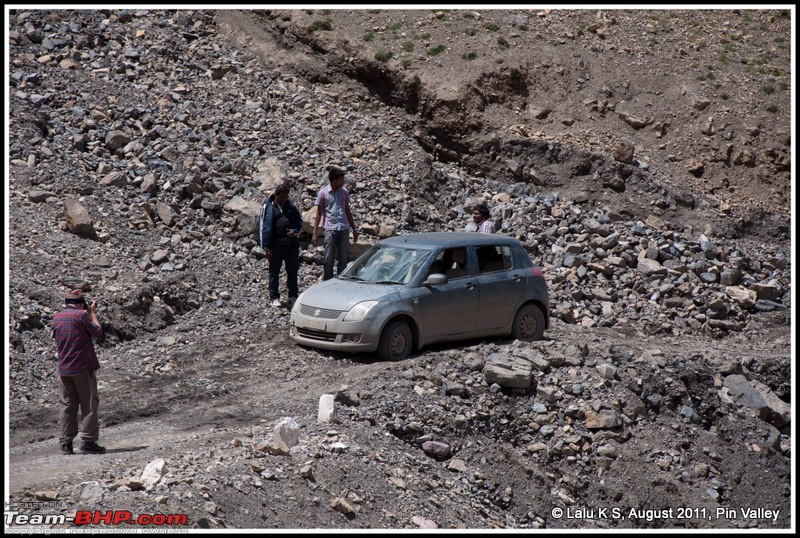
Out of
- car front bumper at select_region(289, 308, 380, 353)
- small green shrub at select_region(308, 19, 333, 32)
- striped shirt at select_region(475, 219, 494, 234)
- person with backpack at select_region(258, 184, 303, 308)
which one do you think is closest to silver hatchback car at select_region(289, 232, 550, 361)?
car front bumper at select_region(289, 308, 380, 353)

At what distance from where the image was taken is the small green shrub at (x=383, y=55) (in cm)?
2178

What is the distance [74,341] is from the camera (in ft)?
28.1

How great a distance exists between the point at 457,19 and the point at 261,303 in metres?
12.0

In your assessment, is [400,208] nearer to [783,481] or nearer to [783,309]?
[783,309]

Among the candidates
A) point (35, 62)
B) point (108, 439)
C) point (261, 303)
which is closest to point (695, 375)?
point (261, 303)

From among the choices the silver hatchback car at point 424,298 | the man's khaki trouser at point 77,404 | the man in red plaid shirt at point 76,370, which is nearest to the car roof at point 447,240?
the silver hatchback car at point 424,298

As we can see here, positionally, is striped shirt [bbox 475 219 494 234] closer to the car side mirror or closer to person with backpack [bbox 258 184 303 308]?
the car side mirror

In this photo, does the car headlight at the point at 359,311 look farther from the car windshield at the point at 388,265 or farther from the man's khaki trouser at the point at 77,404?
the man's khaki trouser at the point at 77,404

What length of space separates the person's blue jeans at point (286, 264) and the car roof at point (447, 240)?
1.86 m

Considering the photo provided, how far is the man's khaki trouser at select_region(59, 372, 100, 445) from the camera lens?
8.65 meters

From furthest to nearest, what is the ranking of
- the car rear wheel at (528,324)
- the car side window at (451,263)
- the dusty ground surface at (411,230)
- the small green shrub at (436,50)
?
the small green shrub at (436,50), the car rear wheel at (528,324), the car side window at (451,263), the dusty ground surface at (411,230)

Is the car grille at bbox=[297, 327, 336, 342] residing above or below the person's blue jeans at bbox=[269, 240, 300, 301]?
below

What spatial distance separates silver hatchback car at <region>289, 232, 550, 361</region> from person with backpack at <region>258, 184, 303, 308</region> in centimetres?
167

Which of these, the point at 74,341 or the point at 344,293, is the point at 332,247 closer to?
the point at 344,293
